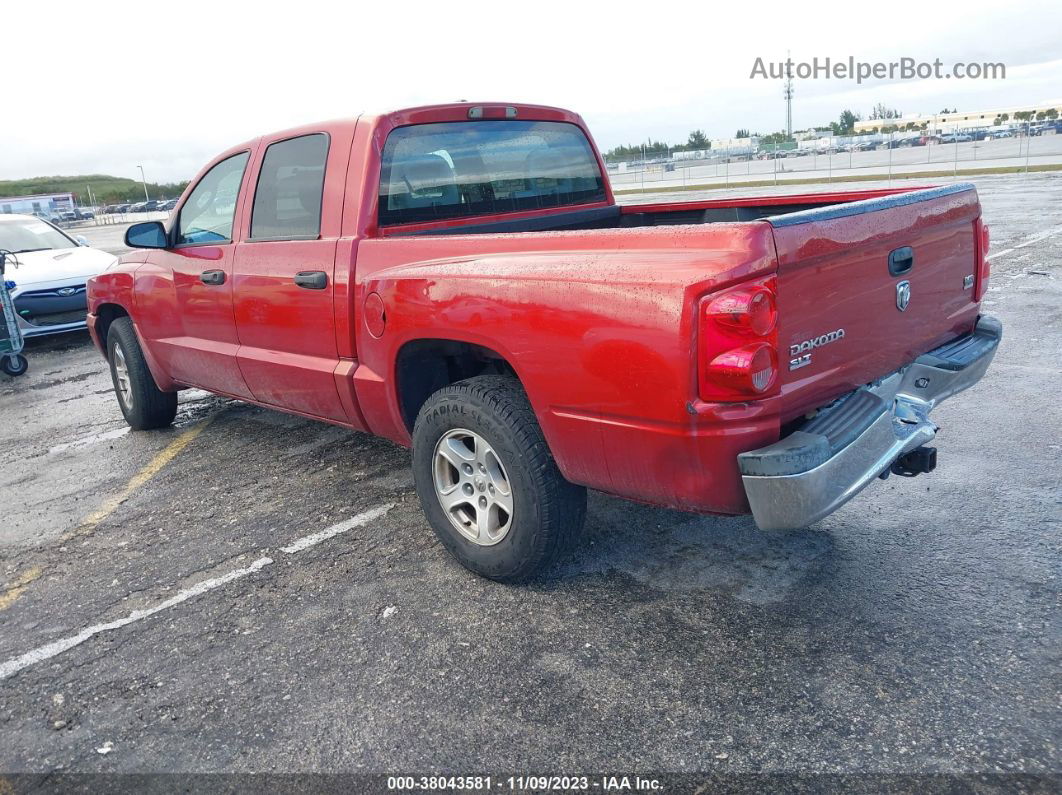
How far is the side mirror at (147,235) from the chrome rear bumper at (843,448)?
3.92 m

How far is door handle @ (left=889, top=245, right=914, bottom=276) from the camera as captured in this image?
3.15m

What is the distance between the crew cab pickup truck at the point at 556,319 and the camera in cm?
273

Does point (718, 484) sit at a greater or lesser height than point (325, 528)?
greater

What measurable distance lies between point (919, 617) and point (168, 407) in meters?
5.04

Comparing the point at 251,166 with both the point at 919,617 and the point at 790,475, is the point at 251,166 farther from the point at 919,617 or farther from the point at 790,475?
the point at 919,617

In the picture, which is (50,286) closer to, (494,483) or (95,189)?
(494,483)

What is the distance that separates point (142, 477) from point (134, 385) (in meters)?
1.00

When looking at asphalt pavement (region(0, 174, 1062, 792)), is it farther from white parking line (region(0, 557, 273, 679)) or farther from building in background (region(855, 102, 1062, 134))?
building in background (region(855, 102, 1062, 134))

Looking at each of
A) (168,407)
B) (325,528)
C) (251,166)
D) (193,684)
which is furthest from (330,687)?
(168,407)

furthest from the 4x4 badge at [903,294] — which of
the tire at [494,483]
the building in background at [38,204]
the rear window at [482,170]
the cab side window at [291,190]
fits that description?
the building in background at [38,204]

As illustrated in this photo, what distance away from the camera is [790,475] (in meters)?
2.68

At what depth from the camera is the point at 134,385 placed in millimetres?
6059

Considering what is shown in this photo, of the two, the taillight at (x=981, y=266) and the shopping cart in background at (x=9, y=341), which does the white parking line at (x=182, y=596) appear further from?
the shopping cart in background at (x=9, y=341)

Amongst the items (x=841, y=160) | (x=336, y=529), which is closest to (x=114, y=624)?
(x=336, y=529)
